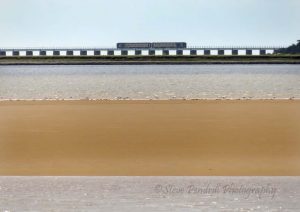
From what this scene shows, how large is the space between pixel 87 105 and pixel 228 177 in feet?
38.5

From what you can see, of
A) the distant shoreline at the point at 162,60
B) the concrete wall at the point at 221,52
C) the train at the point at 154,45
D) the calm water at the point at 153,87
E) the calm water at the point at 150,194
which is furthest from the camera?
the train at the point at 154,45

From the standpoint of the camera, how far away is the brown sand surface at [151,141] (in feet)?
29.7

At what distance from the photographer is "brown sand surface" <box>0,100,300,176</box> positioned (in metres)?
9.05

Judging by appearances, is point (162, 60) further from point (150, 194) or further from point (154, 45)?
point (150, 194)

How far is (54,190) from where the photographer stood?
714 cm

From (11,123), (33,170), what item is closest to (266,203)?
(33,170)

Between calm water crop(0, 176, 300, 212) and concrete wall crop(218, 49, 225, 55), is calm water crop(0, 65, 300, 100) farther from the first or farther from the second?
concrete wall crop(218, 49, 225, 55)

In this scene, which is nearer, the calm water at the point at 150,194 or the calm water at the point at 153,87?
the calm water at the point at 150,194

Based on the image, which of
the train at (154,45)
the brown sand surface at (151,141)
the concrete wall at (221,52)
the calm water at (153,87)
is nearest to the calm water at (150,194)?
the brown sand surface at (151,141)

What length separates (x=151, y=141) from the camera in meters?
11.4

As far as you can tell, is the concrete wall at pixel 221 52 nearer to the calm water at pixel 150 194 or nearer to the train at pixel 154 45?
the train at pixel 154 45

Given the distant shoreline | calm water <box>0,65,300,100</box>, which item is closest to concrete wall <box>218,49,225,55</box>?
the distant shoreline

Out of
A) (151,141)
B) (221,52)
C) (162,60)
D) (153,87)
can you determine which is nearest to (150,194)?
(151,141)

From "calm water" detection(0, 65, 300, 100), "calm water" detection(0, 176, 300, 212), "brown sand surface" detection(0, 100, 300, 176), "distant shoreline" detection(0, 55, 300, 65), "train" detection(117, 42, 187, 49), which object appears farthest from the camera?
"train" detection(117, 42, 187, 49)
